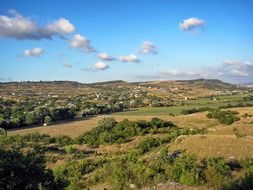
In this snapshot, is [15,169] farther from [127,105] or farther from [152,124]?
[127,105]

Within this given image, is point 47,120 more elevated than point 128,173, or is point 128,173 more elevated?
point 128,173

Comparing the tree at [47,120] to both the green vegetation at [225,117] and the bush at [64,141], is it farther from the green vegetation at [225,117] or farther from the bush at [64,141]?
the green vegetation at [225,117]

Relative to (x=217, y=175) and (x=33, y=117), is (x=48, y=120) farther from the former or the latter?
(x=217, y=175)

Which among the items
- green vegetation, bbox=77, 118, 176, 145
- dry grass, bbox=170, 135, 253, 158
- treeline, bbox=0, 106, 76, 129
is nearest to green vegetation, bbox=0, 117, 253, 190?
dry grass, bbox=170, 135, 253, 158

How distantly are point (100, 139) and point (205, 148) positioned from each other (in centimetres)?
2202

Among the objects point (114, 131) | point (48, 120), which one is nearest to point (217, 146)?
point (114, 131)

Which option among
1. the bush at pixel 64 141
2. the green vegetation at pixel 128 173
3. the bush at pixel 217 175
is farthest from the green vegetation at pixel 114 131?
the bush at pixel 217 175

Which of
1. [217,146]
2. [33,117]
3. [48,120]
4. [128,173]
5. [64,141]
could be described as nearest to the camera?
[128,173]

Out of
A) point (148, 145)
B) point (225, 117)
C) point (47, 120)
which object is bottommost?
point (47, 120)

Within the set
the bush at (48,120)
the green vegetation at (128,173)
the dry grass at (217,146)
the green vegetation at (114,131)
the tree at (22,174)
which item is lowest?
the bush at (48,120)

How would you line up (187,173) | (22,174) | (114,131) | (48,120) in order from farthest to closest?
(48,120) → (114,131) → (187,173) → (22,174)

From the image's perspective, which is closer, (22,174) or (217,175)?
(22,174)

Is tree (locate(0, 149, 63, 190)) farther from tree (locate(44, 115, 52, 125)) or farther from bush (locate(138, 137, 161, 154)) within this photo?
tree (locate(44, 115, 52, 125))

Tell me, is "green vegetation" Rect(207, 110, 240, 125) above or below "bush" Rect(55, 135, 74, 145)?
above
